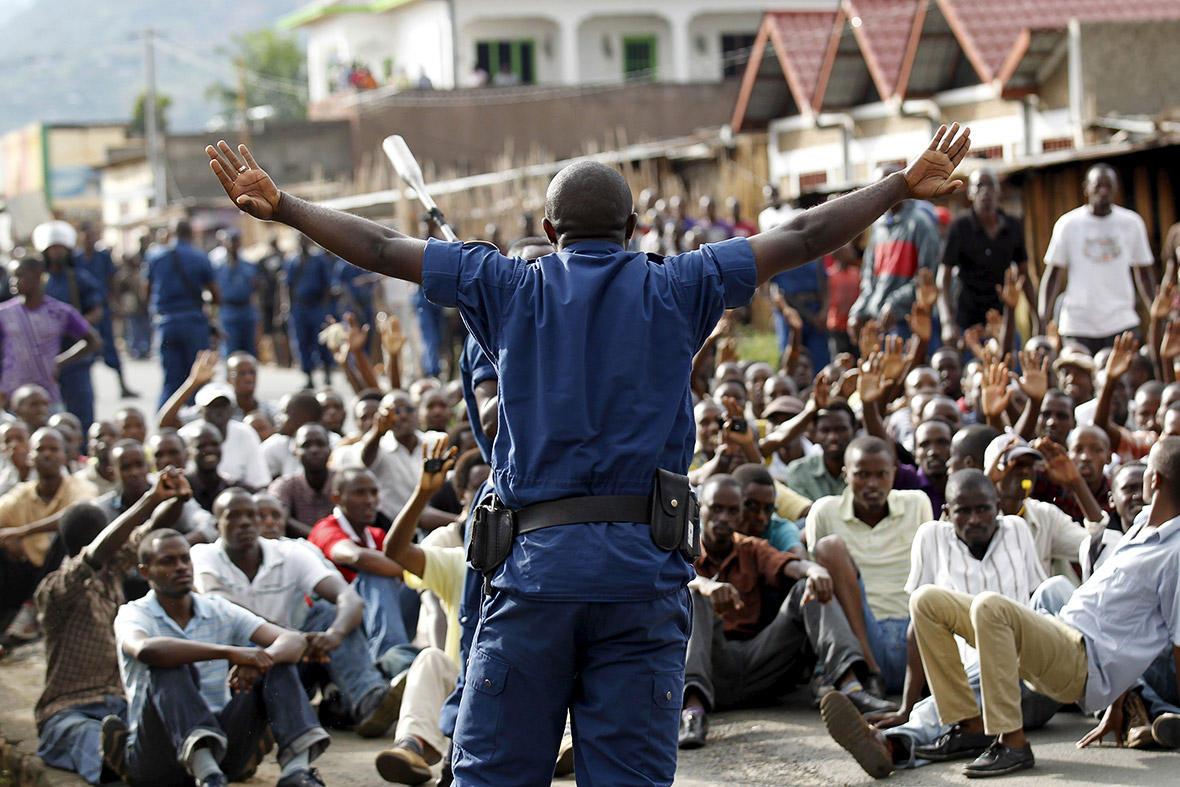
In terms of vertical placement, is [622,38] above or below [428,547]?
above

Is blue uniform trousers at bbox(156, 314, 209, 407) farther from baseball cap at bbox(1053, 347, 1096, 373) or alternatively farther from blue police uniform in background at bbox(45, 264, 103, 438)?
baseball cap at bbox(1053, 347, 1096, 373)

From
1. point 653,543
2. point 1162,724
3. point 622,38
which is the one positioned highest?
point 622,38

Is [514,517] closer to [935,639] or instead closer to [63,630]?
[935,639]

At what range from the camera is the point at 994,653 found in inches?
204

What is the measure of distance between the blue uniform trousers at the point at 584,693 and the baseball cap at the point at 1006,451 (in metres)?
3.13

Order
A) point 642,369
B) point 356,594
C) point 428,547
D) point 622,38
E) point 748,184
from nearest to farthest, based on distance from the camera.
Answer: point 642,369 < point 428,547 < point 356,594 < point 748,184 < point 622,38

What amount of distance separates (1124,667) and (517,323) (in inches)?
109

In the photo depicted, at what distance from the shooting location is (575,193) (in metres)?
3.69

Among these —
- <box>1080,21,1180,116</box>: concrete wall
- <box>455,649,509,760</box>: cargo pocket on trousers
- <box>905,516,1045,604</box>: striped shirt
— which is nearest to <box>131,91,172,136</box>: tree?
<box>1080,21,1180,116</box>: concrete wall

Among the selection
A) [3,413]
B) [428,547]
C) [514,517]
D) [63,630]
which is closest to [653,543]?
[514,517]

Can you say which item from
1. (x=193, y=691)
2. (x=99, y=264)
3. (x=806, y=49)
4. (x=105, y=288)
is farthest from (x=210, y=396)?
(x=806, y=49)

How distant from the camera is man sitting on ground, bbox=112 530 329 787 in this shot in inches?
216

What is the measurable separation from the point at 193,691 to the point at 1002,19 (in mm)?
15930

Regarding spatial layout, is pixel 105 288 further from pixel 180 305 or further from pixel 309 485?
pixel 309 485
